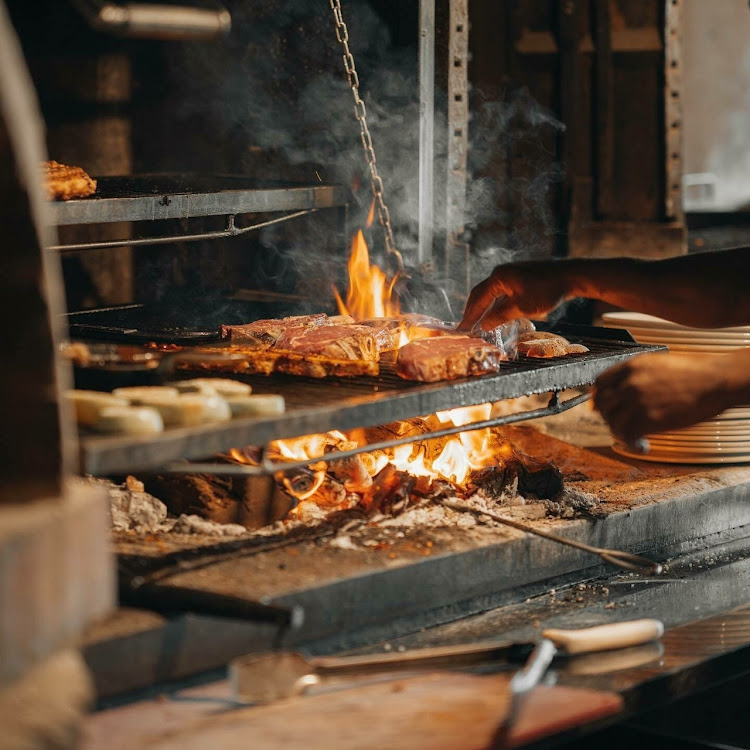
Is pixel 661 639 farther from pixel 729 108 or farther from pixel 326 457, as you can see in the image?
pixel 729 108

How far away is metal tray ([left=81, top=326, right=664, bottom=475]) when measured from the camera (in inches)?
126

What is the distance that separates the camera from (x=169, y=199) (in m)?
4.89

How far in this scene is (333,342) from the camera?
4516 millimetres

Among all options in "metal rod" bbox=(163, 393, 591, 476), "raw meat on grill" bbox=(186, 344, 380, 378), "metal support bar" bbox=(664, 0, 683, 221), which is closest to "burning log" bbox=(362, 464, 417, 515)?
"metal rod" bbox=(163, 393, 591, 476)

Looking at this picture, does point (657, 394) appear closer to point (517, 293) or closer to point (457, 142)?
point (517, 293)

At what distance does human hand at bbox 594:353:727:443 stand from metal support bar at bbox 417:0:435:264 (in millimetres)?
2243

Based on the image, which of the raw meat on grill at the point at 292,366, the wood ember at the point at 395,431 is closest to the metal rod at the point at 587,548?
the wood ember at the point at 395,431

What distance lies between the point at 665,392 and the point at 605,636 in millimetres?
776

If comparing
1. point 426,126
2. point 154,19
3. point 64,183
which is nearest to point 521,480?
point 426,126

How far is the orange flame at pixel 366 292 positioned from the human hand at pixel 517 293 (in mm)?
744

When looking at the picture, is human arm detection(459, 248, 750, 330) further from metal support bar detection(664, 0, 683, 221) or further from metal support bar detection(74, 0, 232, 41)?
metal support bar detection(664, 0, 683, 221)

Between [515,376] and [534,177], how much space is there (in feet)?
12.4

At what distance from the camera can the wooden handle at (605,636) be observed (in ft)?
12.8

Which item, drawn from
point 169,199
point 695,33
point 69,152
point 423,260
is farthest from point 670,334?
point 695,33
